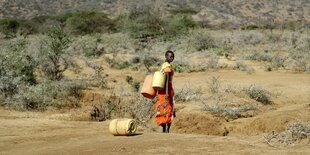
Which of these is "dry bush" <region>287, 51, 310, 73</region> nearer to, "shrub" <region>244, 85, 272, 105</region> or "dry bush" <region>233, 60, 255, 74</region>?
"dry bush" <region>233, 60, 255, 74</region>

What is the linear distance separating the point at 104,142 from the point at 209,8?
146ft

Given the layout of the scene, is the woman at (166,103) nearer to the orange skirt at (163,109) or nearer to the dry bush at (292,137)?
the orange skirt at (163,109)

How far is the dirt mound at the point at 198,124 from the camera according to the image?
32.3ft

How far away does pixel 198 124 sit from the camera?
10164mm

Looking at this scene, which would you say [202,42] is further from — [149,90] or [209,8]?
[209,8]

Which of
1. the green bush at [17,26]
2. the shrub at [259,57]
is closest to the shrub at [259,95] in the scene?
the shrub at [259,57]

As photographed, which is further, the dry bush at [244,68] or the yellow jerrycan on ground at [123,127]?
the dry bush at [244,68]

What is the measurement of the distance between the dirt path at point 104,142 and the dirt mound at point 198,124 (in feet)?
6.36

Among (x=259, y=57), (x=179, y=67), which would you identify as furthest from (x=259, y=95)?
(x=259, y=57)

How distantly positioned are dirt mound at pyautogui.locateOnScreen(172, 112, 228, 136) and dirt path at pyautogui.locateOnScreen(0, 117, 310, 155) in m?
1.94

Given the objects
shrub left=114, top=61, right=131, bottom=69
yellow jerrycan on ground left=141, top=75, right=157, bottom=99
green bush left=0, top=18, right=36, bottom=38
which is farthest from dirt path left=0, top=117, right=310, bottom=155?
green bush left=0, top=18, right=36, bottom=38

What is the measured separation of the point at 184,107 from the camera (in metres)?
11.3

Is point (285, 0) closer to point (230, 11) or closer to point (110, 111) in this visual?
point (230, 11)

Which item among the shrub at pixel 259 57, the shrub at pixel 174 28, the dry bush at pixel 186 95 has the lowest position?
the dry bush at pixel 186 95
